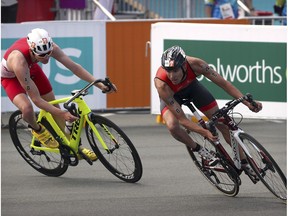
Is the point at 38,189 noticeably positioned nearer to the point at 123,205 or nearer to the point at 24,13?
the point at 123,205

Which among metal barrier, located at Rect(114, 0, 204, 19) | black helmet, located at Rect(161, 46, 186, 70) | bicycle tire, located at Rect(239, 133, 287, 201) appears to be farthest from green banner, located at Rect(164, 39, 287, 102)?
bicycle tire, located at Rect(239, 133, 287, 201)

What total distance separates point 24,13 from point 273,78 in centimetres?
603

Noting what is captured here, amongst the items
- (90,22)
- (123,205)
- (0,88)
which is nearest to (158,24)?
(90,22)

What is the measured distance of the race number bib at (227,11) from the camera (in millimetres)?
18834

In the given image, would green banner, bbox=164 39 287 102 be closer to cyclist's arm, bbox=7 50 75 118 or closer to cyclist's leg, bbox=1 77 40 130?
cyclist's leg, bbox=1 77 40 130

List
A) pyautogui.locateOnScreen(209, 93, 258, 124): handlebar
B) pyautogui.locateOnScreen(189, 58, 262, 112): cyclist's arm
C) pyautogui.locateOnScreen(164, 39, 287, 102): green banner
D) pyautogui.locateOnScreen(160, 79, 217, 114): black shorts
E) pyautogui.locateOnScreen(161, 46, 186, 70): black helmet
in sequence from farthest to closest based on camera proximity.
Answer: pyautogui.locateOnScreen(164, 39, 287, 102): green banner < pyautogui.locateOnScreen(160, 79, 217, 114): black shorts < pyautogui.locateOnScreen(189, 58, 262, 112): cyclist's arm < pyautogui.locateOnScreen(161, 46, 186, 70): black helmet < pyautogui.locateOnScreen(209, 93, 258, 124): handlebar

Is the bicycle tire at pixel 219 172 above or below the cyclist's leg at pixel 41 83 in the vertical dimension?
below

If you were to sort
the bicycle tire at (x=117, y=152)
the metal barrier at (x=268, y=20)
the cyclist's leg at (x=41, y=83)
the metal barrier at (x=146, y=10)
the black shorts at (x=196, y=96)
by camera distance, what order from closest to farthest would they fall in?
the black shorts at (x=196, y=96) → the bicycle tire at (x=117, y=152) → the cyclist's leg at (x=41, y=83) → the metal barrier at (x=268, y=20) → the metal barrier at (x=146, y=10)

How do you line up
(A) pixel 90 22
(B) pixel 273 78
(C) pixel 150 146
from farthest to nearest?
(A) pixel 90 22 < (B) pixel 273 78 < (C) pixel 150 146

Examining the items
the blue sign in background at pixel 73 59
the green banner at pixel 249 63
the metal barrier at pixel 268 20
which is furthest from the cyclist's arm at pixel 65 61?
the metal barrier at pixel 268 20

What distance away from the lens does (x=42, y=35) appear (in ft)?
38.1

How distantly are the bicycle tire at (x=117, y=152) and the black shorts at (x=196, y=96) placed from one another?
65 cm

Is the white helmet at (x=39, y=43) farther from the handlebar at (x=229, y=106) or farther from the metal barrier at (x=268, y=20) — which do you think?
the metal barrier at (x=268, y=20)

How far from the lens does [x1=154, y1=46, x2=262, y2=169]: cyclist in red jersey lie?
10562mm
